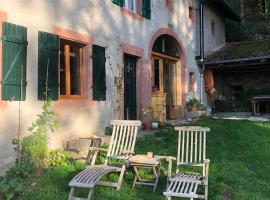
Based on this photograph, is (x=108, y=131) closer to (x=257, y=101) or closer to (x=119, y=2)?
(x=119, y=2)

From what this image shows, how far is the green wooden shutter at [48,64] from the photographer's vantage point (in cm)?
746

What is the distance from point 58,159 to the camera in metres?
6.83

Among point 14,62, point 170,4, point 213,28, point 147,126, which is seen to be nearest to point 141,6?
point 170,4

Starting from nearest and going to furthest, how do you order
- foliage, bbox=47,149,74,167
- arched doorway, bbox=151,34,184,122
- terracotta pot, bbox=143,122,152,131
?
foliage, bbox=47,149,74,167
terracotta pot, bbox=143,122,152,131
arched doorway, bbox=151,34,184,122

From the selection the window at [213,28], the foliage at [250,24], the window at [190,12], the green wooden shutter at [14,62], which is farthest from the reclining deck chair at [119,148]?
the foliage at [250,24]

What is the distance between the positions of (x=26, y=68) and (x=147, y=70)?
5.62 meters

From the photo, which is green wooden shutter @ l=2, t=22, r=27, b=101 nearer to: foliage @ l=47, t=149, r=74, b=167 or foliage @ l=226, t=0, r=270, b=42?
foliage @ l=47, t=149, r=74, b=167

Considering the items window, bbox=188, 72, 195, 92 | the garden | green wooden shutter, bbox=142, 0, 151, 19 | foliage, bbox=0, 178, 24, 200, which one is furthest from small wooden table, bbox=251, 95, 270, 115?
foliage, bbox=0, 178, 24, 200

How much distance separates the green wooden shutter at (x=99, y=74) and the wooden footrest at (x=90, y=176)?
3.76 metres

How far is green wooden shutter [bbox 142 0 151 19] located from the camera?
11.8 metres

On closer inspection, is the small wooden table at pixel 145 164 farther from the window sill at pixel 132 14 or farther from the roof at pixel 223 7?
the roof at pixel 223 7

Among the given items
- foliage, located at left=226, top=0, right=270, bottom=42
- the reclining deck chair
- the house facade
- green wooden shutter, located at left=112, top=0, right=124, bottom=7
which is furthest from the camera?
foliage, located at left=226, top=0, right=270, bottom=42

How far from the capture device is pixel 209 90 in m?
17.1

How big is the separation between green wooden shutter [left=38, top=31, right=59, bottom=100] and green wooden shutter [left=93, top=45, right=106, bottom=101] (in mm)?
1450
